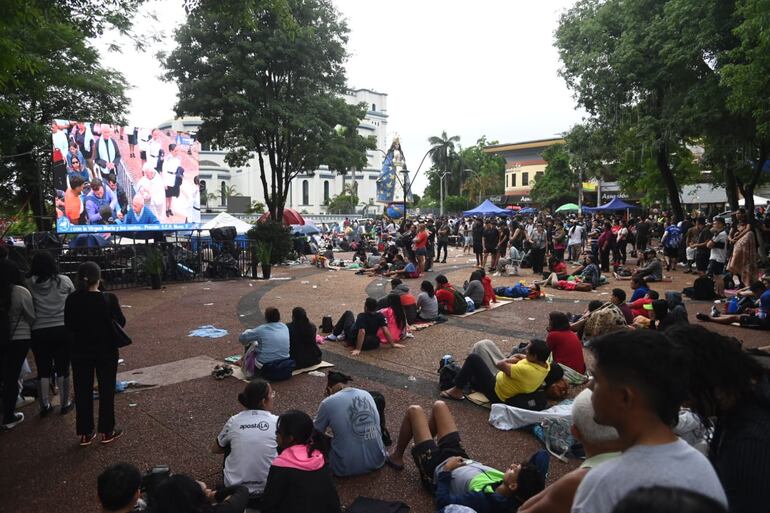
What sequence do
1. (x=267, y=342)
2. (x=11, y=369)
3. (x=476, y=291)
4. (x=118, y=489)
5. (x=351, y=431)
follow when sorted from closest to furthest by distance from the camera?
(x=118, y=489)
(x=351, y=431)
(x=11, y=369)
(x=267, y=342)
(x=476, y=291)

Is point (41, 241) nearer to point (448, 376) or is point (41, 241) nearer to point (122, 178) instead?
point (122, 178)

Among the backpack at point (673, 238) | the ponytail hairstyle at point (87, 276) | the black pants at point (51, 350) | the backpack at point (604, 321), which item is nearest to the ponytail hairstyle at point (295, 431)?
the ponytail hairstyle at point (87, 276)

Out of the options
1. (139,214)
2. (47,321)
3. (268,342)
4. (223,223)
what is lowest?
(268,342)

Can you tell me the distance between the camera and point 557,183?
51.6 m

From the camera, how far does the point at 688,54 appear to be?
14820mm

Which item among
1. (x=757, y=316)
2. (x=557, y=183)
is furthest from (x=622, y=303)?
(x=557, y=183)

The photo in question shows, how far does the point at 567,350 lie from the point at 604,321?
6.51 feet

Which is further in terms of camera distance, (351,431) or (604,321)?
(604,321)

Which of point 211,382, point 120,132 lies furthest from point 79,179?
point 211,382

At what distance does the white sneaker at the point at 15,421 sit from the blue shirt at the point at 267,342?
248 cm

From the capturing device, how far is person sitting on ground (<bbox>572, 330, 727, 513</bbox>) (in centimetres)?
156

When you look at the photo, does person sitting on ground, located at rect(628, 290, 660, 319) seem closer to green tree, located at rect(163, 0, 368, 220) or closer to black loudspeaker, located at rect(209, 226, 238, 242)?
black loudspeaker, located at rect(209, 226, 238, 242)

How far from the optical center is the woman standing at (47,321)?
530cm

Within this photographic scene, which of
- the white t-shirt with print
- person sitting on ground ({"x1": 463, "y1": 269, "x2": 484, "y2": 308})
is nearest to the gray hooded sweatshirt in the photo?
the white t-shirt with print
